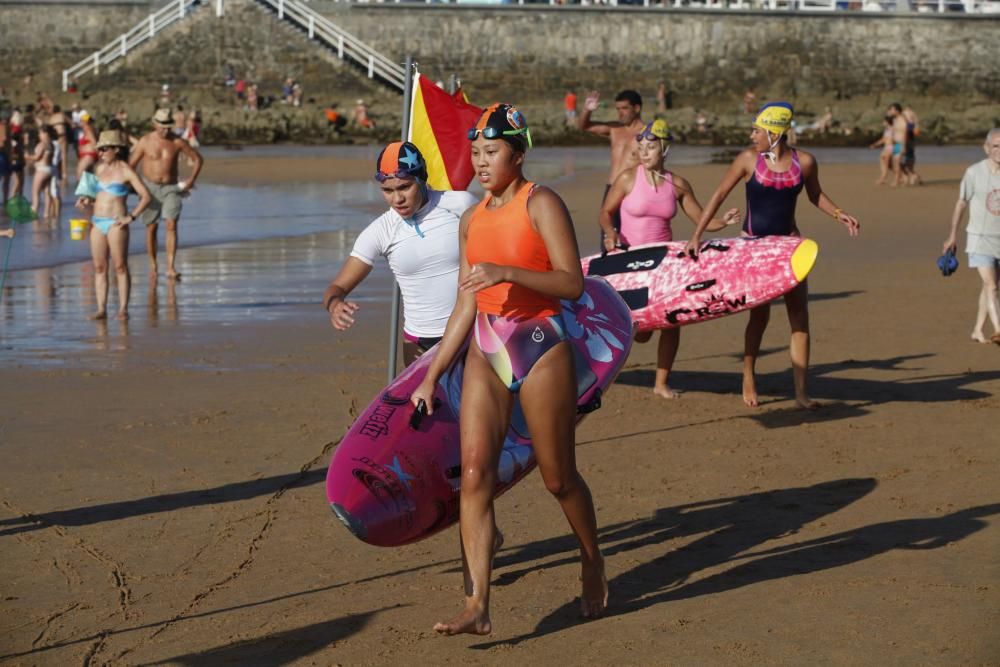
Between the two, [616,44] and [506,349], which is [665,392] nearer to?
[506,349]

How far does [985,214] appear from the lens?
10.9 metres

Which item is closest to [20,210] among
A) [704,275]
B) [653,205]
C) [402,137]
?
[402,137]

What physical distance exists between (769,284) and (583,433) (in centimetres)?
155

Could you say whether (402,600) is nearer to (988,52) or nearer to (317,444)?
(317,444)

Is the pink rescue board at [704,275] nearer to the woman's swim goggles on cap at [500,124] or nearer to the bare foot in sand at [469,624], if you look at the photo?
the woman's swim goggles on cap at [500,124]

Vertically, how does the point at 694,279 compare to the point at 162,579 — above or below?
above

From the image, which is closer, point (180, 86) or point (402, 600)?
point (402, 600)

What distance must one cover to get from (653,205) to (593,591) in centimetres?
470

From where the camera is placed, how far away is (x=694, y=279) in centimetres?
969

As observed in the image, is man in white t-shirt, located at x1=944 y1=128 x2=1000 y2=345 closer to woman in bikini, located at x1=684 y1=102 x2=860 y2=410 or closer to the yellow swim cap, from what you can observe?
woman in bikini, located at x1=684 y1=102 x2=860 y2=410

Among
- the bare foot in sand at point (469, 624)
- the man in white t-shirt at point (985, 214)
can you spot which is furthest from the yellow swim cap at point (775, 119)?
the bare foot in sand at point (469, 624)

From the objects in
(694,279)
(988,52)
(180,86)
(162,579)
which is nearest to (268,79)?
(180,86)

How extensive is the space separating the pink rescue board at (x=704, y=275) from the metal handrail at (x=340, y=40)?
42.1 m

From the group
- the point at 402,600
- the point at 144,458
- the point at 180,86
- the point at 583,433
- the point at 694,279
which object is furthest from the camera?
the point at 180,86
